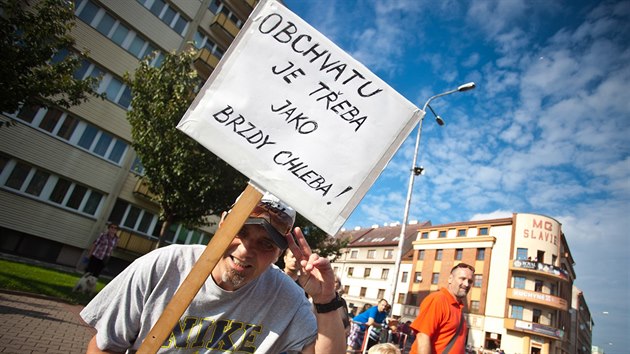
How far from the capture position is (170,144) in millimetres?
10688

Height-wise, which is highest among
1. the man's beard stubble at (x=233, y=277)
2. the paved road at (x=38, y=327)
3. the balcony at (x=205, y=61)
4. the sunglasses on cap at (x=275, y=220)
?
the balcony at (x=205, y=61)

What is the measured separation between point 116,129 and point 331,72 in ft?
60.0

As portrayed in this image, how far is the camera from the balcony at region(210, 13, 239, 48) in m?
20.7

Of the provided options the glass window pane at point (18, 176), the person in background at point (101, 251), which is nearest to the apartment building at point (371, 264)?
the glass window pane at point (18, 176)

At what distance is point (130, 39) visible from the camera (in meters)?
17.4

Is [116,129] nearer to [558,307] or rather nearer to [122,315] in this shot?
[122,315]

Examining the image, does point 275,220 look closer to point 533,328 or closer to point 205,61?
point 205,61

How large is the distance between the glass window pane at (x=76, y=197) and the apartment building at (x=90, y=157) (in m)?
0.04

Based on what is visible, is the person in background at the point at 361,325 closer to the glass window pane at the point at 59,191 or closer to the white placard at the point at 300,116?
the white placard at the point at 300,116

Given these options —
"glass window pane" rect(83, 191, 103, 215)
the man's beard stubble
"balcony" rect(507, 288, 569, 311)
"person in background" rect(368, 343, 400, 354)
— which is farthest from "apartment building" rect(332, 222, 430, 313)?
the man's beard stubble

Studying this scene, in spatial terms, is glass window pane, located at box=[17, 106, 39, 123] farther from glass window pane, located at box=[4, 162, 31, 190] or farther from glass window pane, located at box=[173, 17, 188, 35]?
glass window pane, located at box=[173, 17, 188, 35]

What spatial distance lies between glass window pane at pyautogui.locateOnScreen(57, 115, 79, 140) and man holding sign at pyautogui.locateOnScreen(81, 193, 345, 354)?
1752 cm

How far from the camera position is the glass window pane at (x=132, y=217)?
1817cm

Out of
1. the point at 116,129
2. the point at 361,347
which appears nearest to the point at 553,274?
the point at 361,347
